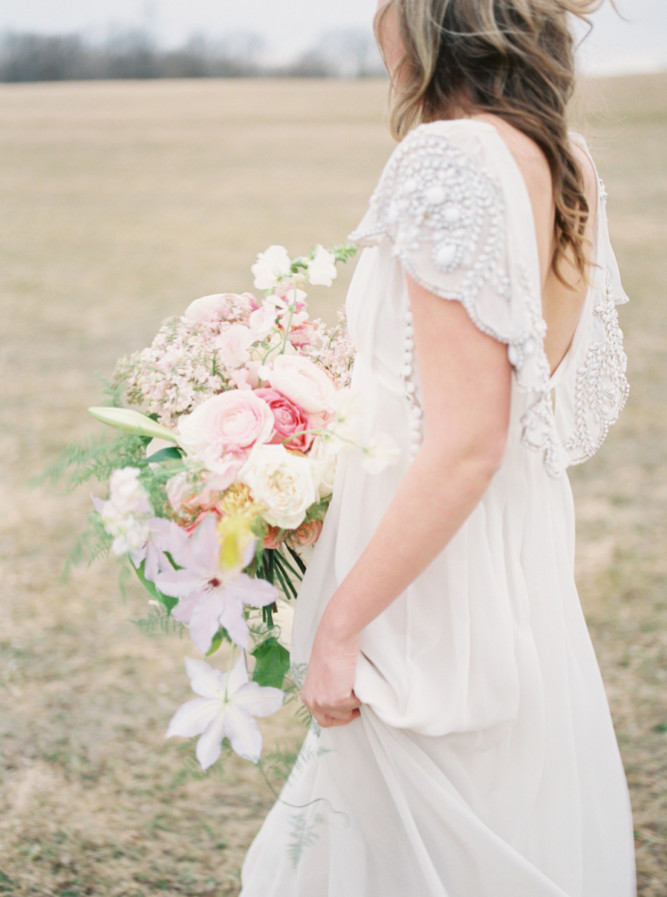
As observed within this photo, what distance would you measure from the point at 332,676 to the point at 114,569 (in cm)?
314

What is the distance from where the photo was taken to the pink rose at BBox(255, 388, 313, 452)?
A: 146cm

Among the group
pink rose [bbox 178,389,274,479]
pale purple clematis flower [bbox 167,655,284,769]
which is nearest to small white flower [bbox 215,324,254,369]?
pink rose [bbox 178,389,274,479]

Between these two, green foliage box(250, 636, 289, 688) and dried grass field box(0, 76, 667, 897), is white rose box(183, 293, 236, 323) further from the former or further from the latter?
dried grass field box(0, 76, 667, 897)

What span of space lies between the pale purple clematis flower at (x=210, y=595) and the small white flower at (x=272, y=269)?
1.66 feet

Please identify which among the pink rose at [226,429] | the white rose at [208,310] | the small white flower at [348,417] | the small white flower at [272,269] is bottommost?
the pink rose at [226,429]

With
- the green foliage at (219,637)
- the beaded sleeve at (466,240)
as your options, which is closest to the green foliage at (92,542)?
the green foliage at (219,637)

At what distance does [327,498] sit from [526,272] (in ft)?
1.80

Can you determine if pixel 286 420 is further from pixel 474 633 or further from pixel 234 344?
pixel 474 633

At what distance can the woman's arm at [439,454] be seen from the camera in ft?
3.91

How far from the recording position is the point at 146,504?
51.8 inches

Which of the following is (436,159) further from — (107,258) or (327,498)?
(107,258)

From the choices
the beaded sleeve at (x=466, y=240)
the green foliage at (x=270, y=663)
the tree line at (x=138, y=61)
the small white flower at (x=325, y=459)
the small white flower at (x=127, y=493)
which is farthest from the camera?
the tree line at (x=138, y=61)

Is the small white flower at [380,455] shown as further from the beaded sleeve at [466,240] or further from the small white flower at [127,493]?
the small white flower at [127,493]

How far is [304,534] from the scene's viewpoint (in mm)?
1493
